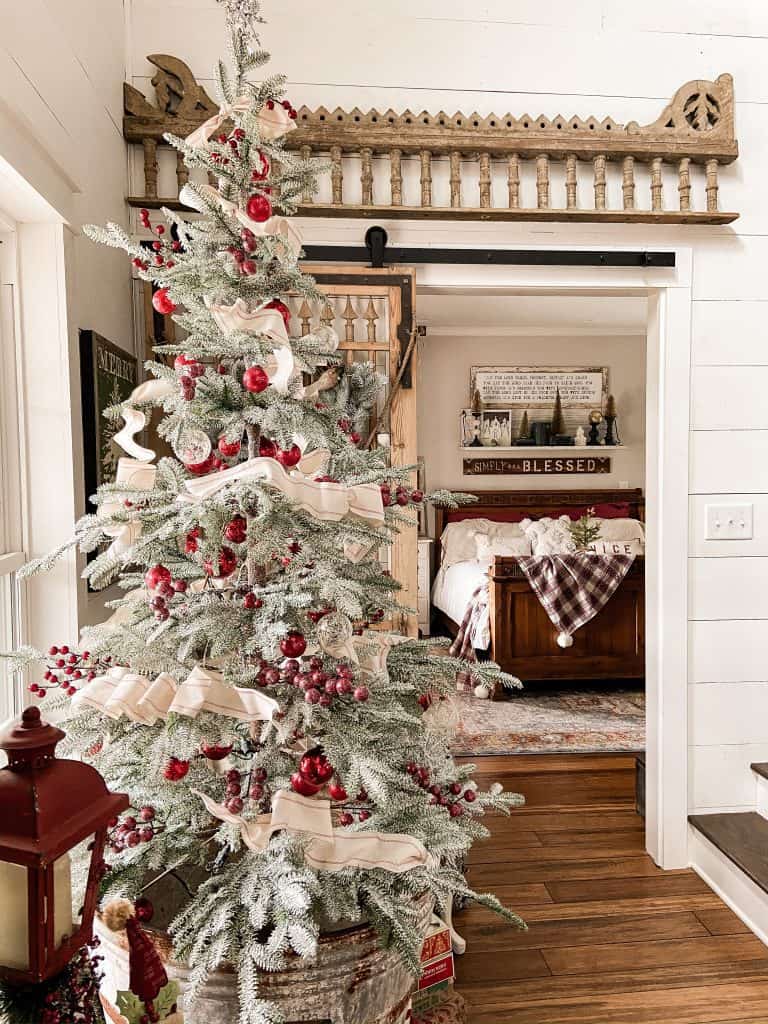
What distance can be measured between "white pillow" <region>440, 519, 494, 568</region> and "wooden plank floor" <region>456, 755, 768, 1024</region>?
3.28m

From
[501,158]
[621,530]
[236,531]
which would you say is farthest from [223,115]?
[621,530]

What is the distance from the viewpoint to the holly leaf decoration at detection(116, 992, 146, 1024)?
40.9 inches

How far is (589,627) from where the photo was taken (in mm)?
5102

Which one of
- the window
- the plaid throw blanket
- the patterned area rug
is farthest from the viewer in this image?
the plaid throw blanket

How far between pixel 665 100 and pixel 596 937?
2725 millimetres

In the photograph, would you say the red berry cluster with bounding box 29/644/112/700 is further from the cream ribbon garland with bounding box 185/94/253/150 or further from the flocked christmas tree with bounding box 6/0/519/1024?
the cream ribbon garland with bounding box 185/94/253/150

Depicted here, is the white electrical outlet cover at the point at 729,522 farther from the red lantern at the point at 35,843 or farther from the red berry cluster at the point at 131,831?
the red lantern at the point at 35,843

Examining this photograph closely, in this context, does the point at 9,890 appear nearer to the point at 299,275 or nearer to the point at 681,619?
the point at 299,275

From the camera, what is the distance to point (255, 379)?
1.27m

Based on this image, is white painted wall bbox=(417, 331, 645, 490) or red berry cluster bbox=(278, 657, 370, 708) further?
white painted wall bbox=(417, 331, 645, 490)

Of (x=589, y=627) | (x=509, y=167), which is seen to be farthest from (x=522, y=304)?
(x=509, y=167)

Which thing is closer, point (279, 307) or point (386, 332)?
point (279, 307)

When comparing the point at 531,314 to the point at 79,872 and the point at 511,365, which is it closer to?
the point at 511,365

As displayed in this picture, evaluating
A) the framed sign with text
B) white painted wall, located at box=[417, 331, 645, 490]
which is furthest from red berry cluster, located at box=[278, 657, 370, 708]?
the framed sign with text
